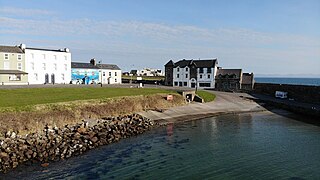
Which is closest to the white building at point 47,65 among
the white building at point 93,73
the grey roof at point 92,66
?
the white building at point 93,73

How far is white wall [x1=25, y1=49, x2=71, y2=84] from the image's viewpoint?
7806 cm

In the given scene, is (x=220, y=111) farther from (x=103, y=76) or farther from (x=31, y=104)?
(x=103, y=76)

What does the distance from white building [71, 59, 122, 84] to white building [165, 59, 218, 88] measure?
756 inches

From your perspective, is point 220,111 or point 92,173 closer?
point 92,173

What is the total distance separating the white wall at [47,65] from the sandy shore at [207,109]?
43.5 metres

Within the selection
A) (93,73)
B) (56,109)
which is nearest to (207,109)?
(56,109)

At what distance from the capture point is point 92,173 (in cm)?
2234

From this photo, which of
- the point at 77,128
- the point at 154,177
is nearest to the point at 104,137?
the point at 77,128

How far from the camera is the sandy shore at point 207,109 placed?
47.8m

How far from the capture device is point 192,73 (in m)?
99.6

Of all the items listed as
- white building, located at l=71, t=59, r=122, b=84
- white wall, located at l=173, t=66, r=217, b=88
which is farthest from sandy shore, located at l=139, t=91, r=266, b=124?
white building, located at l=71, t=59, r=122, b=84

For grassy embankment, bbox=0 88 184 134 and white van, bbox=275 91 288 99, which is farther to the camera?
white van, bbox=275 91 288 99

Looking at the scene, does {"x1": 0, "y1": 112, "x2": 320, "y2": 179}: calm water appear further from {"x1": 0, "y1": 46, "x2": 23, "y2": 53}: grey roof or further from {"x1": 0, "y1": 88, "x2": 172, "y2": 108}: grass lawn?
{"x1": 0, "y1": 46, "x2": 23, "y2": 53}: grey roof

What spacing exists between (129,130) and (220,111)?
2579cm
